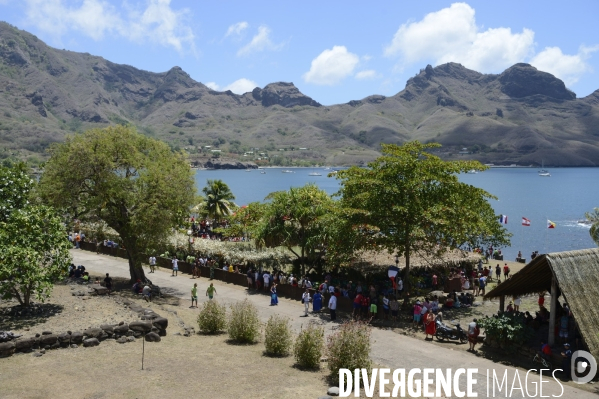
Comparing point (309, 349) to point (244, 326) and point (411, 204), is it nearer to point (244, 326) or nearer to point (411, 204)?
point (244, 326)

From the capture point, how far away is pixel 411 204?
22.0 meters

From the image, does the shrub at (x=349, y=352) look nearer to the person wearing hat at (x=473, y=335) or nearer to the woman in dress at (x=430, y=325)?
the person wearing hat at (x=473, y=335)

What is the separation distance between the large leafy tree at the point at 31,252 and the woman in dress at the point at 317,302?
10633 millimetres

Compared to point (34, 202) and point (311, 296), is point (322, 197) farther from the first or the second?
point (34, 202)

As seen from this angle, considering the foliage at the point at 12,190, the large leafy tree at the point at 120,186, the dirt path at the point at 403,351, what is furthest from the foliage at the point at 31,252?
the dirt path at the point at 403,351

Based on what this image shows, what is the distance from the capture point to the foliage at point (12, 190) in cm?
2194

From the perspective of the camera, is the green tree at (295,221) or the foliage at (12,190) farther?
the green tree at (295,221)

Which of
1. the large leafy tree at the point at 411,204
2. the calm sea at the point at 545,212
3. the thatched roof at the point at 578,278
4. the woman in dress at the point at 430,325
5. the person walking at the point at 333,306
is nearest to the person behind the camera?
the thatched roof at the point at 578,278

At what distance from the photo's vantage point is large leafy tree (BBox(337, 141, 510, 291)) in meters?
22.1

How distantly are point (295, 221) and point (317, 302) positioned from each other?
280 inches

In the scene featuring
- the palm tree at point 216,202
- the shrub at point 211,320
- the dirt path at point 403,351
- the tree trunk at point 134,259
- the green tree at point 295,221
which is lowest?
the dirt path at point 403,351

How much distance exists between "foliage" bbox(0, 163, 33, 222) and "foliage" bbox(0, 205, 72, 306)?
2986 mm

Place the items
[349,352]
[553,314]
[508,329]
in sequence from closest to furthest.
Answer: [349,352], [553,314], [508,329]

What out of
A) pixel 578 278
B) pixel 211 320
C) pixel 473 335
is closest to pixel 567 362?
pixel 578 278
